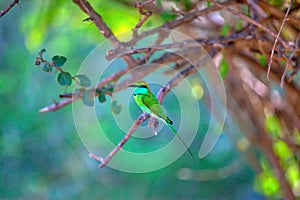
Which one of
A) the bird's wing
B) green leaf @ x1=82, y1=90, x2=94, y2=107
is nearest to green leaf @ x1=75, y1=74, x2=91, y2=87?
green leaf @ x1=82, y1=90, x2=94, y2=107

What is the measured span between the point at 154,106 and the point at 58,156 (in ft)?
8.08

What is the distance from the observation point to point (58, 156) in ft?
12.1

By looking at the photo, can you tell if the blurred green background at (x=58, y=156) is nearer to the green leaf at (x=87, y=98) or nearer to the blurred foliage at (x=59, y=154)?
the blurred foliage at (x=59, y=154)

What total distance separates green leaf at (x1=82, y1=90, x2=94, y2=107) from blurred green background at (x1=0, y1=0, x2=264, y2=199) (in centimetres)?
150

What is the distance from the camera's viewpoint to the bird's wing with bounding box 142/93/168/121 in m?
1.31

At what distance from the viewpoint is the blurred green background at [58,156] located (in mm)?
3271

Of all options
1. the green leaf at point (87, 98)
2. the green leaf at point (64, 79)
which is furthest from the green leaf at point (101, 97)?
the green leaf at point (64, 79)

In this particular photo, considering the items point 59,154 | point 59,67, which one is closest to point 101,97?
point 59,67

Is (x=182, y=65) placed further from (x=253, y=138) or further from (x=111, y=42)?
(x=253, y=138)

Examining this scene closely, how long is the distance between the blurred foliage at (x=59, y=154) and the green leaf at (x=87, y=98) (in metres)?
1.44

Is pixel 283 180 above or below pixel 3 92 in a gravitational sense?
below

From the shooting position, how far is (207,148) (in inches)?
101

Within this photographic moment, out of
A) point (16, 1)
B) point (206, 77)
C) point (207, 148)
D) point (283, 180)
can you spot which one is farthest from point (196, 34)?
point (16, 1)

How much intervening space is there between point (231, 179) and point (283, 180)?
1.25 meters
